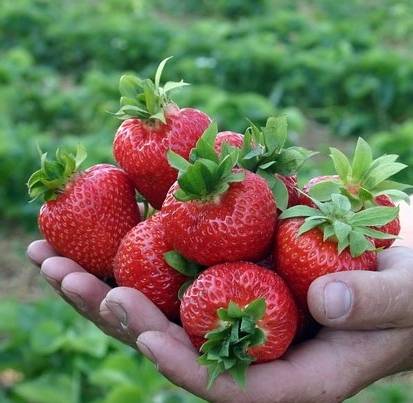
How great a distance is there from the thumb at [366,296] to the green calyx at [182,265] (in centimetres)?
25

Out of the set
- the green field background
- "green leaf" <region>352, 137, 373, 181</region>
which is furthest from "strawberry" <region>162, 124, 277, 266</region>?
the green field background

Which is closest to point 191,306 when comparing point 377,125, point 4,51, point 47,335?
point 47,335

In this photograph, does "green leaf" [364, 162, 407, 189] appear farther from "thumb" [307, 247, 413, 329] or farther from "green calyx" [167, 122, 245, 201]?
"green calyx" [167, 122, 245, 201]

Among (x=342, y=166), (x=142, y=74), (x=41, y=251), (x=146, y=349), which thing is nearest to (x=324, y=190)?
(x=342, y=166)

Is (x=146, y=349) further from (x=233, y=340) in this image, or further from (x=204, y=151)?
(x=204, y=151)

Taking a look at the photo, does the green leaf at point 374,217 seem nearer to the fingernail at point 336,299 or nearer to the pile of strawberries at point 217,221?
the pile of strawberries at point 217,221

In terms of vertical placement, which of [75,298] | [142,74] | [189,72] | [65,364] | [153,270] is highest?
[153,270]

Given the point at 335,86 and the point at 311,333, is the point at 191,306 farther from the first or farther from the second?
the point at 335,86

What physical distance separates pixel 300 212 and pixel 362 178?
0.19 meters

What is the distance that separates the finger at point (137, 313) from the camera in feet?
5.21

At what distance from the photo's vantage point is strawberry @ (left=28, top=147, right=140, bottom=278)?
5.84 feet

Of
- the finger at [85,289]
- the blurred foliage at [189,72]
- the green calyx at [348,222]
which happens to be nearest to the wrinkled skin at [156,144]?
the finger at [85,289]

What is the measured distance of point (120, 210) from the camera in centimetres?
183

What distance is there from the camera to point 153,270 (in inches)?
66.4
